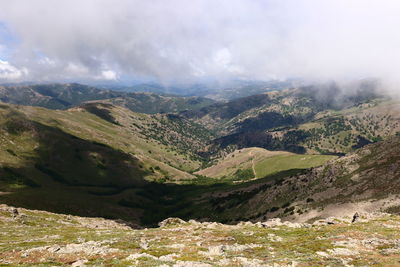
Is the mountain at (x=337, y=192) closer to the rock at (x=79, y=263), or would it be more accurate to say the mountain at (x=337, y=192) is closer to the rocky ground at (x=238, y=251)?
the rocky ground at (x=238, y=251)

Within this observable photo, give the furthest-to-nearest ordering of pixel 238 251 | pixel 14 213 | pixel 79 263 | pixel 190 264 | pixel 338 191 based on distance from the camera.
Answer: pixel 338 191, pixel 14 213, pixel 238 251, pixel 79 263, pixel 190 264

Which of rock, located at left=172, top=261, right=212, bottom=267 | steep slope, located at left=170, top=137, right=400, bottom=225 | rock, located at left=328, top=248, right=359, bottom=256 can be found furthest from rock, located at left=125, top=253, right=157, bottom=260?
steep slope, located at left=170, top=137, right=400, bottom=225

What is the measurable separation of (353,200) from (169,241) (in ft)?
291

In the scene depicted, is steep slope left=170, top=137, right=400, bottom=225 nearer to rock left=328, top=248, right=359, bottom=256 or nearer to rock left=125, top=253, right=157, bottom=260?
rock left=328, top=248, right=359, bottom=256

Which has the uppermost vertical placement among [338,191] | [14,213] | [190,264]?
[190,264]

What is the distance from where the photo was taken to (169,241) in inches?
2392

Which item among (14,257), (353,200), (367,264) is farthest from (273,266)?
(353,200)

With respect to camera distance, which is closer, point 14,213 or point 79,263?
point 79,263

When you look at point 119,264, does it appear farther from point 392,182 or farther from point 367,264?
point 392,182

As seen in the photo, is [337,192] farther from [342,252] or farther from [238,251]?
[238,251]

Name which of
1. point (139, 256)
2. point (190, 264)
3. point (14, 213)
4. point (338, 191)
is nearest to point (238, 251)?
point (190, 264)

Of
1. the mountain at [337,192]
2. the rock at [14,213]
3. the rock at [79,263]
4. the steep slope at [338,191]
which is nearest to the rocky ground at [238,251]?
the rock at [79,263]

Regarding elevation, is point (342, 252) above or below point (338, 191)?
above

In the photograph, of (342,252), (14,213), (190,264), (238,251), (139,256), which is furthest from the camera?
(14,213)
